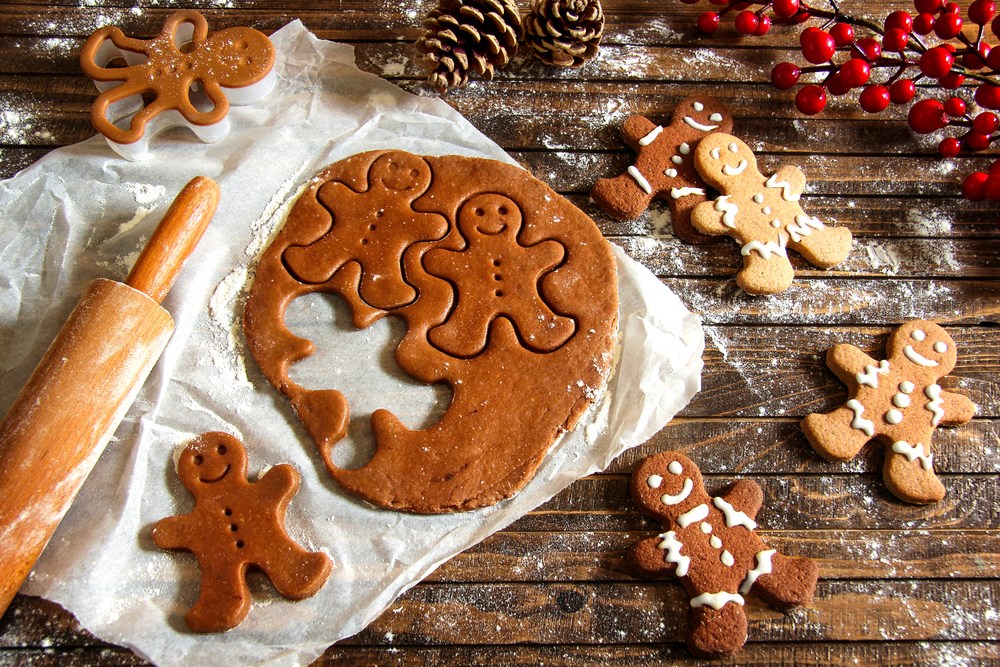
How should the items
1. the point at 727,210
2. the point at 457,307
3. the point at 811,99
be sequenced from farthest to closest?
1. the point at 811,99
2. the point at 727,210
3. the point at 457,307

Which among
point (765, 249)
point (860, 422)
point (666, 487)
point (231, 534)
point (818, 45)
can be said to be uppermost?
point (818, 45)

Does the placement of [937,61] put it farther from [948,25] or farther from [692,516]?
[692,516]

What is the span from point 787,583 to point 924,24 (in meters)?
1.33

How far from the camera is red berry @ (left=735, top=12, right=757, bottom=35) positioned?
1.65 meters

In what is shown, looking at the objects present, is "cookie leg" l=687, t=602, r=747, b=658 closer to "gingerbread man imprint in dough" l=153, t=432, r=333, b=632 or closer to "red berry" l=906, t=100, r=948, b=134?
"gingerbread man imprint in dough" l=153, t=432, r=333, b=632

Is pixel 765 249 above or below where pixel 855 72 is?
below

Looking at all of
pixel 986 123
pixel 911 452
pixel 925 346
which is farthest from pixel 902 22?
pixel 911 452

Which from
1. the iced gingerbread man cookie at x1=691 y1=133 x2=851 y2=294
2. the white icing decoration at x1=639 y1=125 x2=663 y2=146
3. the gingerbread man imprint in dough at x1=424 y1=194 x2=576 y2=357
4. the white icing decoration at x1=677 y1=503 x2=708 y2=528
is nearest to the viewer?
the white icing decoration at x1=677 y1=503 x2=708 y2=528

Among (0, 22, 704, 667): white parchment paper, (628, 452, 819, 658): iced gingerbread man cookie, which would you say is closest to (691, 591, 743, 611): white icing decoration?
(628, 452, 819, 658): iced gingerbread man cookie

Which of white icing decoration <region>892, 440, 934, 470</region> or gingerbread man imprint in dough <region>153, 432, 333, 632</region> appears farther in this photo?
white icing decoration <region>892, 440, 934, 470</region>

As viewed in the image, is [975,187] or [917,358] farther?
[975,187]

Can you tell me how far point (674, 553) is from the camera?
120 centimetres

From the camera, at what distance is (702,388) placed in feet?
4.50

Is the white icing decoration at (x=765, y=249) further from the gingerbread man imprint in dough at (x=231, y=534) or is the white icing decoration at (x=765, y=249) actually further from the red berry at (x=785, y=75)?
the gingerbread man imprint in dough at (x=231, y=534)
